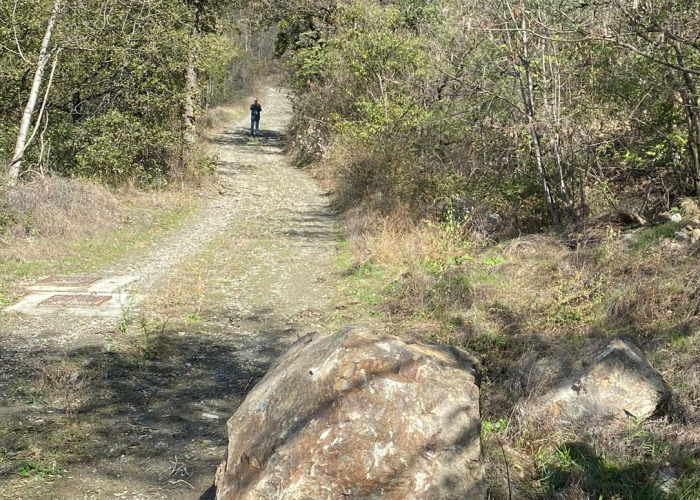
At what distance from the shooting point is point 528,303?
682cm

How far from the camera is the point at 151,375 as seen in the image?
20.4 ft

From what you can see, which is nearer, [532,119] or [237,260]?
[532,119]

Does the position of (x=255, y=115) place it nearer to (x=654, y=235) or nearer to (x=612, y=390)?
(x=654, y=235)

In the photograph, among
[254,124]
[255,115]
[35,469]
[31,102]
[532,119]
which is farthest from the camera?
[254,124]

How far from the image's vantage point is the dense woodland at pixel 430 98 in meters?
8.16

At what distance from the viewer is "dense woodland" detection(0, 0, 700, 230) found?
26.8 feet

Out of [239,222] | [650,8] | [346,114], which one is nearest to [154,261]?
[239,222]

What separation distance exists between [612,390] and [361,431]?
2.07 m

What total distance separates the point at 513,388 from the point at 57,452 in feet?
10.9

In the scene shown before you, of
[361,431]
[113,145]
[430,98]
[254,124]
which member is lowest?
[361,431]

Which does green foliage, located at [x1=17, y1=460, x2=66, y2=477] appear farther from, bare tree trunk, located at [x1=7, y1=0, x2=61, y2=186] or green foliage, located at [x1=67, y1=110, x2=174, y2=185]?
green foliage, located at [x1=67, y1=110, x2=174, y2=185]

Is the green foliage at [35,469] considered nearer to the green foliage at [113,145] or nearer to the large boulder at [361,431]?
the large boulder at [361,431]

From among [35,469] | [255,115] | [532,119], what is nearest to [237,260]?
[532,119]

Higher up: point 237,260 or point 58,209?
point 58,209
